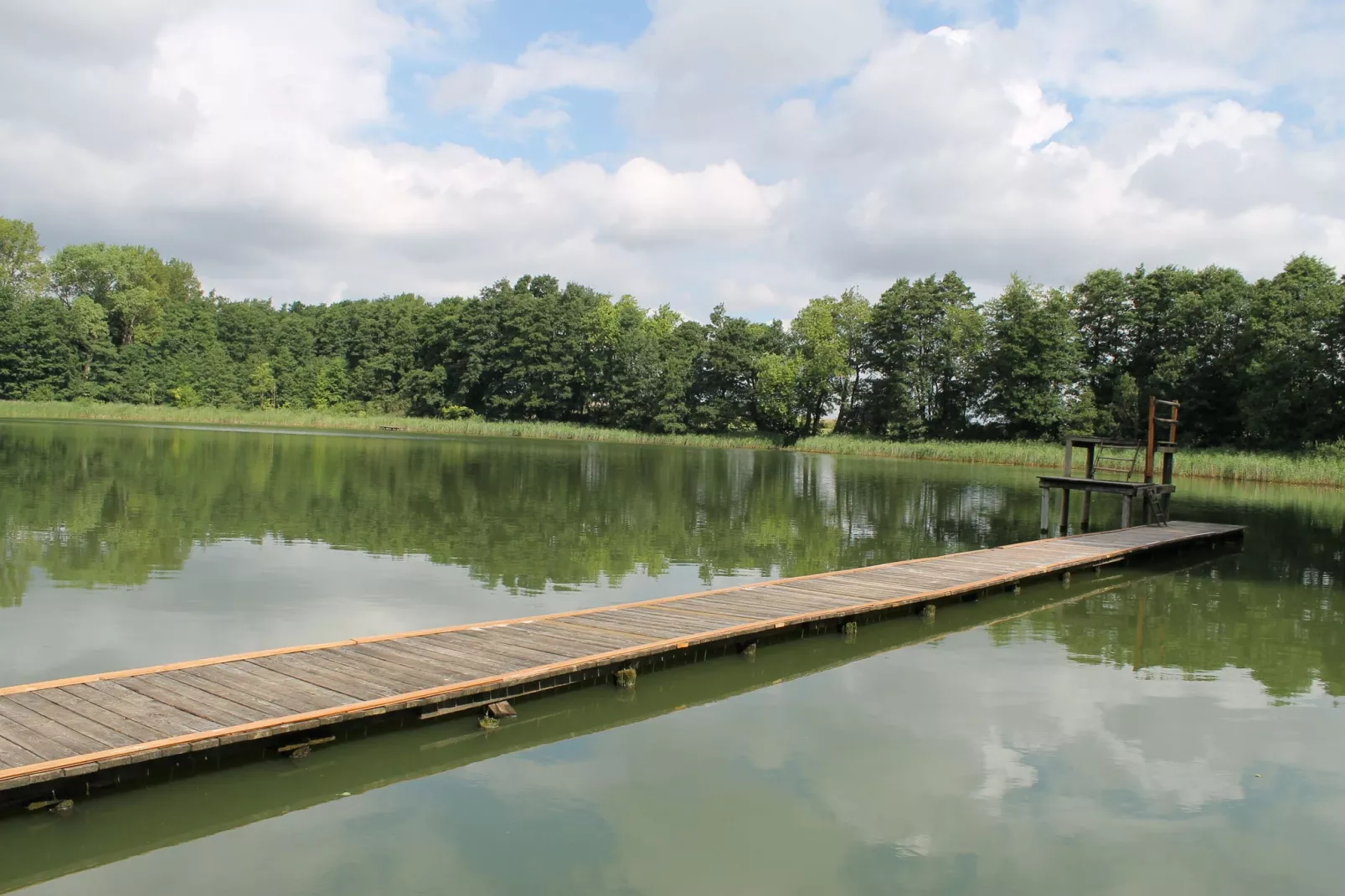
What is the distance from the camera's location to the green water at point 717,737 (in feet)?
16.3

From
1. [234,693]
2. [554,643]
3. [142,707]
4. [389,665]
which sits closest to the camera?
[142,707]

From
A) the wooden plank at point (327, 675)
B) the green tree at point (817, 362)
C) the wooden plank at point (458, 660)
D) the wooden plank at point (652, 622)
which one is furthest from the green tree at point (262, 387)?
the wooden plank at point (327, 675)

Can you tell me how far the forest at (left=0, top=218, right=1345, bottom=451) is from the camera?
49344 millimetres

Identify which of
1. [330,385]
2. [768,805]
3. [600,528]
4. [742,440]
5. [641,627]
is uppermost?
[330,385]

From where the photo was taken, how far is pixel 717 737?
22.6 ft

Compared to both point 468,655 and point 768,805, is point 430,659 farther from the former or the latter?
point 768,805

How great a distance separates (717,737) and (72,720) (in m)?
4.16

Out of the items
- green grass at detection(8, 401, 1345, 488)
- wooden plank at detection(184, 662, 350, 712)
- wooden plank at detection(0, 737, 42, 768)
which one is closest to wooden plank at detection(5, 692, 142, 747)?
wooden plank at detection(0, 737, 42, 768)

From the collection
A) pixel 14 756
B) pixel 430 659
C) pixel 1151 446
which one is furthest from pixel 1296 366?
pixel 14 756

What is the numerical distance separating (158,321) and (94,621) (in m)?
72.0

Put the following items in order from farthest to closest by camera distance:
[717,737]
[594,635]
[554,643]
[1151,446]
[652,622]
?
[1151,446] < [652,622] < [594,635] < [554,643] < [717,737]

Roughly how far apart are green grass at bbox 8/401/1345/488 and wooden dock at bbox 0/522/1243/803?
3456 centimetres

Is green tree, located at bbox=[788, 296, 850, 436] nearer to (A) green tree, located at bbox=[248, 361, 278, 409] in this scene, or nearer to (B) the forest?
(B) the forest

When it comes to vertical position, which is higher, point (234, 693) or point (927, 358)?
point (927, 358)
